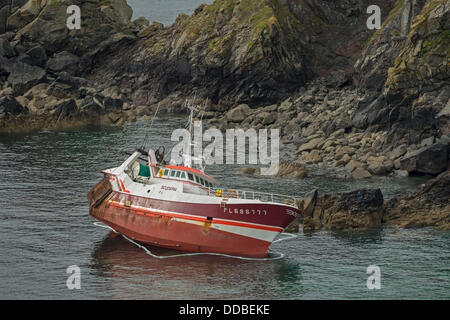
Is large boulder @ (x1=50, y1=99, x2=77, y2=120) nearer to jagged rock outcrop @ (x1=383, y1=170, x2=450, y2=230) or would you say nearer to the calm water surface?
the calm water surface

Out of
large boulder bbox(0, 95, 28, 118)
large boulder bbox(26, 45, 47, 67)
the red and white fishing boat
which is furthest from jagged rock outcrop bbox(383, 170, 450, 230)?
large boulder bbox(26, 45, 47, 67)

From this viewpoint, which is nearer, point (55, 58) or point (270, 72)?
point (270, 72)

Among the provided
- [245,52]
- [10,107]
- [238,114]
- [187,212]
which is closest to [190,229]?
[187,212]

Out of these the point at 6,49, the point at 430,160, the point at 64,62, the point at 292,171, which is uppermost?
the point at 6,49

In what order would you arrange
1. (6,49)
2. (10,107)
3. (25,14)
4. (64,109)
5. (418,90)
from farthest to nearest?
(25,14) < (6,49) < (64,109) < (10,107) < (418,90)

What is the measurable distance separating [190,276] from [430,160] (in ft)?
130

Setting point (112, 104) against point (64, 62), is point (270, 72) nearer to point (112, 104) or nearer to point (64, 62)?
point (112, 104)

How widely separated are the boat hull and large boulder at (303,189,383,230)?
29.5 ft

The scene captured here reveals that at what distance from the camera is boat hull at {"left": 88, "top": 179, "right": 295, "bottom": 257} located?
5334 centimetres

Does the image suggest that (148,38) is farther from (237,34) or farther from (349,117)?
(349,117)

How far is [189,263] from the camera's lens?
172 feet

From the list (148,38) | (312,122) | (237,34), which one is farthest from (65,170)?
(148,38)

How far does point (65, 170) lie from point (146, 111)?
156 feet
